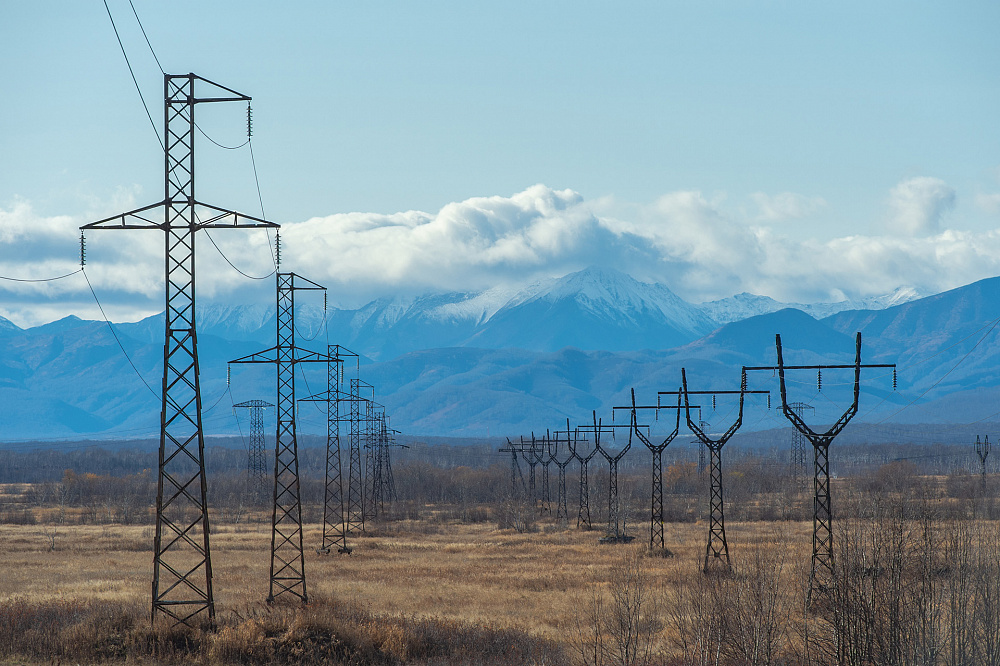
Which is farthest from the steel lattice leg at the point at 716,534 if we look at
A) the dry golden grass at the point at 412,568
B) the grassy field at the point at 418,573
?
the grassy field at the point at 418,573

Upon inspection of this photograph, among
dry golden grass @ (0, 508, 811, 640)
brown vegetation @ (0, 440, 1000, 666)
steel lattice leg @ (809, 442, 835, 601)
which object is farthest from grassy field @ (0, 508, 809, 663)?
steel lattice leg @ (809, 442, 835, 601)

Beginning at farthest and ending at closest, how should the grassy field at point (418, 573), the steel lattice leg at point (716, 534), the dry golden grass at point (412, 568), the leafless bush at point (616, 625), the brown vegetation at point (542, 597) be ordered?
the steel lattice leg at point (716, 534)
the dry golden grass at point (412, 568)
the grassy field at point (418, 573)
the leafless bush at point (616, 625)
the brown vegetation at point (542, 597)

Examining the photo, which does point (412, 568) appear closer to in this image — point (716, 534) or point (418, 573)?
point (418, 573)

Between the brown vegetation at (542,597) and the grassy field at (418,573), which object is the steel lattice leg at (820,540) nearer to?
the brown vegetation at (542,597)

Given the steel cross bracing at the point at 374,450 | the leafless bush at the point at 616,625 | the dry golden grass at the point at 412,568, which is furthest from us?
the steel cross bracing at the point at 374,450

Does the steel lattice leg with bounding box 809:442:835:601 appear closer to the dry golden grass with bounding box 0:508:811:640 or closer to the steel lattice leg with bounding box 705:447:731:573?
the dry golden grass with bounding box 0:508:811:640

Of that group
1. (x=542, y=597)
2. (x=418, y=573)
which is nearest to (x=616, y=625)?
(x=542, y=597)

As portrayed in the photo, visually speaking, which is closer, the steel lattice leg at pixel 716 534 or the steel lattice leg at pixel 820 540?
the steel lattice leg at pixel 820 540

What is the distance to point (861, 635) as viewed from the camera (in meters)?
20.9

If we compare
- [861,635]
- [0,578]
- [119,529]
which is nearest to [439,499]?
[119,529]

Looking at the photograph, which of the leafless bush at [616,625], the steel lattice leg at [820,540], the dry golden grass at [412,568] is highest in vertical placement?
the steel lattice leg at [820,540]

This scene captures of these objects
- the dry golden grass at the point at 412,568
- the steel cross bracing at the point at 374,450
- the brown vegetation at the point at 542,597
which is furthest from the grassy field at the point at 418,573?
the steel cross bracing at the point at 374,450

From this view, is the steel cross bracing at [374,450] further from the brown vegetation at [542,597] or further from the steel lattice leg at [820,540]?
the steel lattice leg at [820,540]

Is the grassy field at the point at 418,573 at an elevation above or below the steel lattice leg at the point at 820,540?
below
